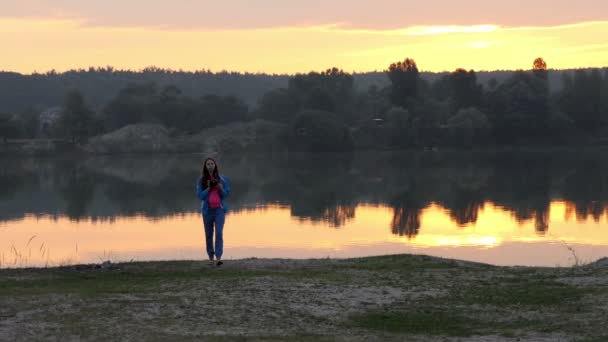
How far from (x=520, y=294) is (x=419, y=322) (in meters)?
2.05

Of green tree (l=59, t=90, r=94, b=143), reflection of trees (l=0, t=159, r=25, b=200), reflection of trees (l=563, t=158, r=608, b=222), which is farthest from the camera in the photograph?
green tree (l=59, t=90, r=94, b=143)

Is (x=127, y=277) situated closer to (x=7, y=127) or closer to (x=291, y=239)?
(x=291, y=239)

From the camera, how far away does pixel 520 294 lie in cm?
1180

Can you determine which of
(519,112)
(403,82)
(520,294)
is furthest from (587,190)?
(403,82)

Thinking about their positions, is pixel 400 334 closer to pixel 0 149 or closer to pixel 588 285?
pixel 588 285

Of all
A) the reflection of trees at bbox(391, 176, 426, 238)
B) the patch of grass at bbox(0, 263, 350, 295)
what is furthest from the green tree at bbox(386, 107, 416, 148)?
the patch of grass at bbox(0, 263, 350, 295)

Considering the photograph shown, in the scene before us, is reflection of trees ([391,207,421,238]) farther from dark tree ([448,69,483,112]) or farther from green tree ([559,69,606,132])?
green tree ([559,69,606,132])

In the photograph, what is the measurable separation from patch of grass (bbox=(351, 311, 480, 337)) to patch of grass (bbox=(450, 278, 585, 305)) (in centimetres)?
92

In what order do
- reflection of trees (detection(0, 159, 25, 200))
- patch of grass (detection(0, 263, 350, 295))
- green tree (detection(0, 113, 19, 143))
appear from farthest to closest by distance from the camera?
green tree (detection(0, 113, 19, 143)), reflection of trees (detection(0, 159, 25, 200)), patch of grass (detection(0, 263, 350, 295))

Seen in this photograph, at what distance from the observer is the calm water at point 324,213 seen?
2339 centimetres

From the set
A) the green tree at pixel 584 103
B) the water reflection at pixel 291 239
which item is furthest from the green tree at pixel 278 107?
the water reflection at pixel 291 239

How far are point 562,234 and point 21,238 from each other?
14.8 meters

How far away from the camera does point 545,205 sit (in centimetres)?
3600

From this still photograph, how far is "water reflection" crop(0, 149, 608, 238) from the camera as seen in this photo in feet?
113
